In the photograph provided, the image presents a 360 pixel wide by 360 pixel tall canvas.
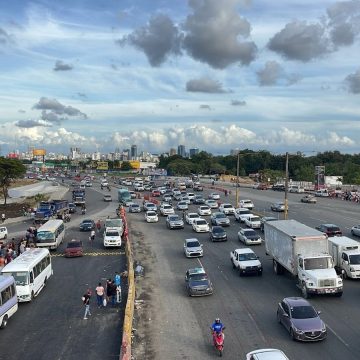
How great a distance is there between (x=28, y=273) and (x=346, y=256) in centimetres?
1750

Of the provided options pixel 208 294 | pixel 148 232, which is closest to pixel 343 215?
pixel 148 232

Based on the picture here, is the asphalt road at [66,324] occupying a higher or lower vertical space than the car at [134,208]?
higher

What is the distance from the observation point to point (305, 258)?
2561 centimetres

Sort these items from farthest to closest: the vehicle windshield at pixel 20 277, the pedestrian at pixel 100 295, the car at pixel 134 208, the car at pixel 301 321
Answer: the car at pixel 134 208, the vehicle windshield at pixel 20 277, the pedestrian at pixel 100 295, the car at pixel 301 321

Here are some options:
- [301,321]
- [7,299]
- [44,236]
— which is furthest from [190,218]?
[301,321]

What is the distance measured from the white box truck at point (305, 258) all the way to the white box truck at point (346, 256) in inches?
98.4

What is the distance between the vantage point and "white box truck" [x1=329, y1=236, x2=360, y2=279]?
92.2 ft

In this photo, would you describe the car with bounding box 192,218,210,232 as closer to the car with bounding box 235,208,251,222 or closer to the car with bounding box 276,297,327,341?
the car with bounding box 235,208,251,222

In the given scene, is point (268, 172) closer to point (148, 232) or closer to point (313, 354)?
point (148, 232)

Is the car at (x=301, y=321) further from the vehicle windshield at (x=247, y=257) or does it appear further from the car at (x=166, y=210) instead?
the car at (x=166, y=210)

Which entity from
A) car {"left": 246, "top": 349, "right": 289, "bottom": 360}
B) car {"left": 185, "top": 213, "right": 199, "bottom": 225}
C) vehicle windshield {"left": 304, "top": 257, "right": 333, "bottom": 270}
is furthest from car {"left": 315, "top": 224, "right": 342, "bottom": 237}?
car {"left": 246, "top": 349, "right": 289, "bottom": 360}

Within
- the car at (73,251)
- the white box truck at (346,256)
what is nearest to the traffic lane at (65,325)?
the car at (73,251)

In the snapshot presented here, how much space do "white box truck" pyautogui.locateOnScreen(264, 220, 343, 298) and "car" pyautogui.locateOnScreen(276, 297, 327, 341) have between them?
4.13 m

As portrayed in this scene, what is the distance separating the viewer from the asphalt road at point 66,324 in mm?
19406
